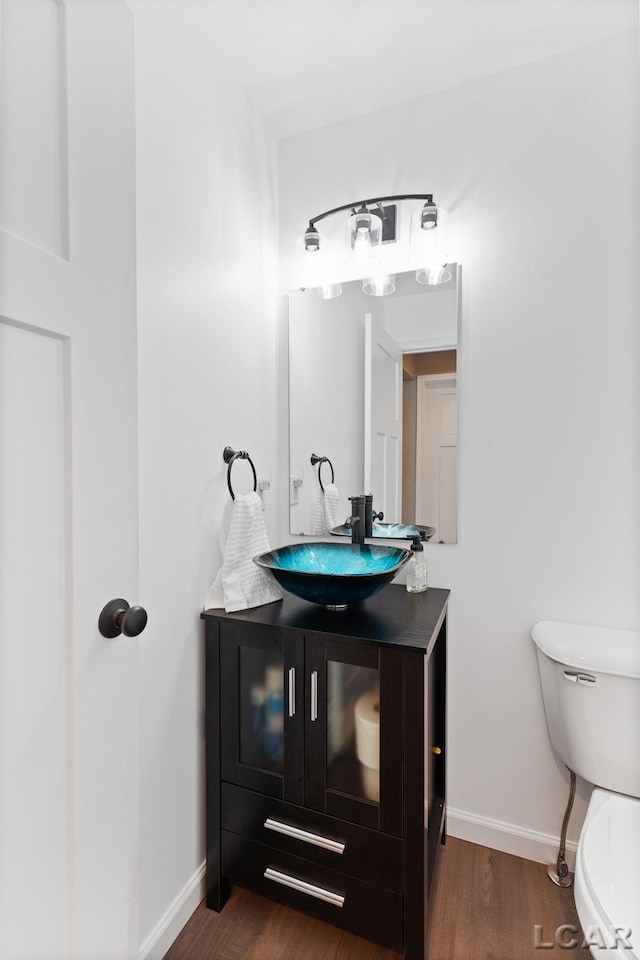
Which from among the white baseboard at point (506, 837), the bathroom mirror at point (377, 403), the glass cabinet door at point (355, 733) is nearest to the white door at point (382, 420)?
the bathroom mirror at point (377, 403)

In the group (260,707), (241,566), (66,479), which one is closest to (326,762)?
(260,707)

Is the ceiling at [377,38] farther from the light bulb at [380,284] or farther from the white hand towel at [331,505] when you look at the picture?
the white hand towel at [331,505]

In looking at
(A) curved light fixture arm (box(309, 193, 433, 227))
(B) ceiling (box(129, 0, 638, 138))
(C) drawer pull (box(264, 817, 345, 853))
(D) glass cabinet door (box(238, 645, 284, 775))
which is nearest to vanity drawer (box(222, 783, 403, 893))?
(C) drawer pull (box(264, 817, 345, 853))

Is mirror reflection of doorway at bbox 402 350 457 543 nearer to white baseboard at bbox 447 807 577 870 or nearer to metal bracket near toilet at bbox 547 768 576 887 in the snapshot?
metal bracket near toilet at bbox 547 768 576 887

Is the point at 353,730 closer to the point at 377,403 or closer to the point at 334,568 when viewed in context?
the point at 334,568

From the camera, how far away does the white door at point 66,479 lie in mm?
621

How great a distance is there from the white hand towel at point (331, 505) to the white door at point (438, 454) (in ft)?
1.05

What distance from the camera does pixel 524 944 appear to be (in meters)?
1.21

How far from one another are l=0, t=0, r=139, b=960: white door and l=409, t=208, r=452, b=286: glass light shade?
1012 millimetres

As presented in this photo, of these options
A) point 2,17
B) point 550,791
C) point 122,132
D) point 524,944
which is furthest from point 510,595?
point 2,17

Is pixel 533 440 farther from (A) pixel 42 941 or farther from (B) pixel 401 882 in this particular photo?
(A) pixel 42 941

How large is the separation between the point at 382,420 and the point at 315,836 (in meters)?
1.25

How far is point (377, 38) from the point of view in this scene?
1417 mm

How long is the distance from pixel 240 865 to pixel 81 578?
1101 millimetres
